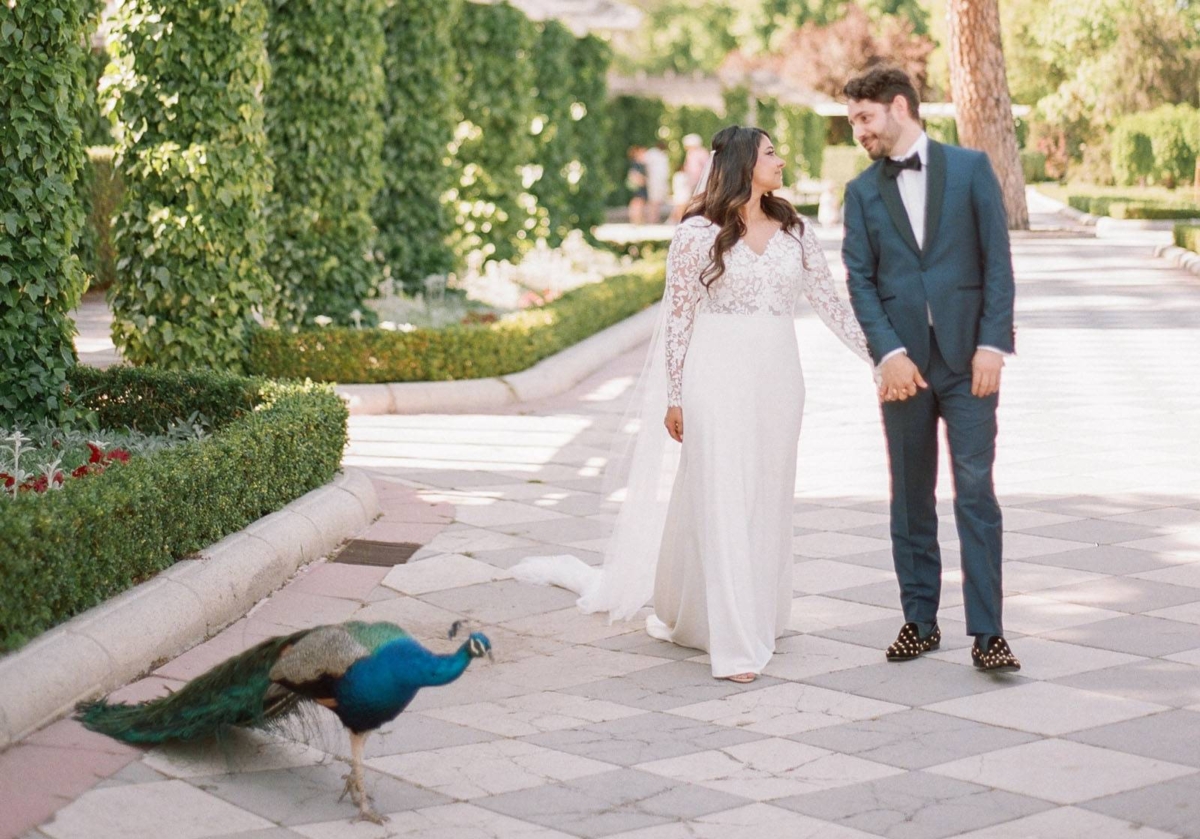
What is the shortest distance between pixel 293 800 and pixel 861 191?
269 cm

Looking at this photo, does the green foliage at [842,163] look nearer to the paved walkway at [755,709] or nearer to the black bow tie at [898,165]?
the paved walkway at [755,709]

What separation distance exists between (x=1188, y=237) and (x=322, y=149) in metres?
14.2

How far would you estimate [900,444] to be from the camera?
537cm

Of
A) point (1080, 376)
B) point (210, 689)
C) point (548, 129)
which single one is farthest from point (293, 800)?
point (548, 129)

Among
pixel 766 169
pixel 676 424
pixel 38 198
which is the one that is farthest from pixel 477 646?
pixel 38 198

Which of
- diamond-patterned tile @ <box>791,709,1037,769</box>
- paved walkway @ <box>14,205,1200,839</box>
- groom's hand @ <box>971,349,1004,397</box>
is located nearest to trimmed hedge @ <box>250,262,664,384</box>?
paved walkway @ <box>14,205,1200,839</box>

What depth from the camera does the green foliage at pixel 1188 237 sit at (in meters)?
21.2

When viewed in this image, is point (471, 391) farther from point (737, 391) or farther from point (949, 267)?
point (949, 267)

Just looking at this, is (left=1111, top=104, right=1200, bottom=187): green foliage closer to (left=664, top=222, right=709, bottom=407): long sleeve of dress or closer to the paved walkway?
the paved walkway

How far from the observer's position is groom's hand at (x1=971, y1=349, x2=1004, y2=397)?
5043 millimetres

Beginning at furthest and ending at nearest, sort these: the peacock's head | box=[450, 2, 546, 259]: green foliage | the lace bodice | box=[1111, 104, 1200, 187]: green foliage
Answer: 1. box=[1111, 104, 1200, 187]: green foliage
2. box=[450, 2, 546, 259]: green foliage
3. the lace bodice
4. the peacock's head

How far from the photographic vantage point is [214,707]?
161 inches

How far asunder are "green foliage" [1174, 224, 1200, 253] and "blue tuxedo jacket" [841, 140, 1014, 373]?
680 inches

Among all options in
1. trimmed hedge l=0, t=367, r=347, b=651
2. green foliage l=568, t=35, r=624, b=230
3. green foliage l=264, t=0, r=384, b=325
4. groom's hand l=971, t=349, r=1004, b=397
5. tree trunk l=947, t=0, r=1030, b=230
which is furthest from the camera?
tree trunk l=947, t=0, r=1030, b=230
